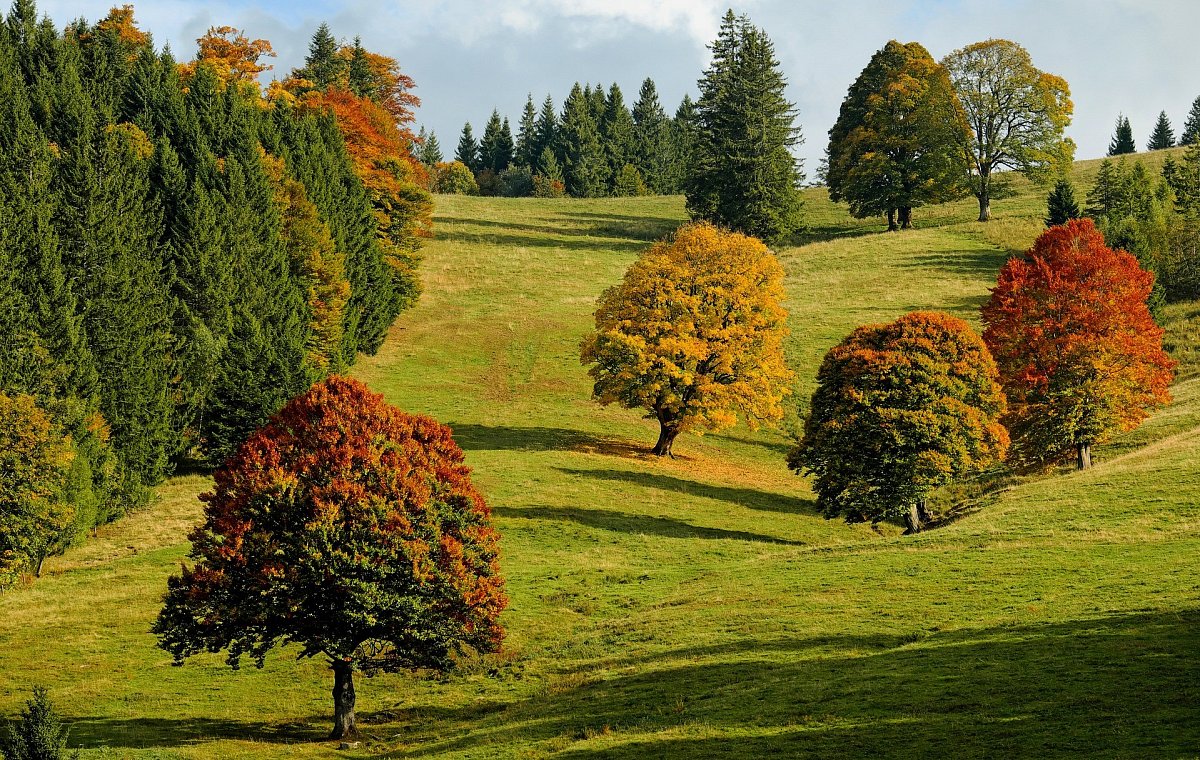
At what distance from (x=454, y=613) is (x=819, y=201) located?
128 meters

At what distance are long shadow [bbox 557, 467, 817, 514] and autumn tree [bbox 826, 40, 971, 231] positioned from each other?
6218 cm

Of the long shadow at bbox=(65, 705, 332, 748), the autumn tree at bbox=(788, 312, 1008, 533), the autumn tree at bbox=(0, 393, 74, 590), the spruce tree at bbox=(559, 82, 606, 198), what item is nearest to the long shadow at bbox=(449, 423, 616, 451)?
the autumn tree at bbox=(788, 312, 1008, 533)

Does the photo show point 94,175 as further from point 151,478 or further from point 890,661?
point 890,661

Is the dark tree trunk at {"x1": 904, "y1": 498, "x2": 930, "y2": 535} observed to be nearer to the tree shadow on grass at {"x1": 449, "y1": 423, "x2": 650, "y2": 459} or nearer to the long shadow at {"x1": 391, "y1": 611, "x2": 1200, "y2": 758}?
the tree shadow on grass at {"x1": 449, "y1": 423, "x2": 650, "y2": 459}

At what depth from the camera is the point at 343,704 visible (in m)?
32.7

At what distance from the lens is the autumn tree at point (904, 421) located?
51.3 meters

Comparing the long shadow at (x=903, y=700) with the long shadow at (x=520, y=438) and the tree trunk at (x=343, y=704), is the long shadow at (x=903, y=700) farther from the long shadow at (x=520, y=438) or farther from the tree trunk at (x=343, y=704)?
the long shadow at (x=520, y=438)

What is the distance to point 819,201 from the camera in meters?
152

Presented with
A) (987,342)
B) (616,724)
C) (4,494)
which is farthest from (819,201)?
(616,724)

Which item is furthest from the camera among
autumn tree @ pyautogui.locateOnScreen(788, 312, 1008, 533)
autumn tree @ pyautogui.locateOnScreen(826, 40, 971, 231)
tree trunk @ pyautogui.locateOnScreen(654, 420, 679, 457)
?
autumn tree @ pyautogui.locateOnScreen(826, 40, 971, 231)

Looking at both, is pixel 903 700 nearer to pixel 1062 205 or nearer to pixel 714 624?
pixel 714 624

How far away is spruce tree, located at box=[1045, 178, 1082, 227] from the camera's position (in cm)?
10775

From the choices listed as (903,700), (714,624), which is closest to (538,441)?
(714,624)

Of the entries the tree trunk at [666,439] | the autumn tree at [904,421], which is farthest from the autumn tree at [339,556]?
the tree trunk at [666,439]
